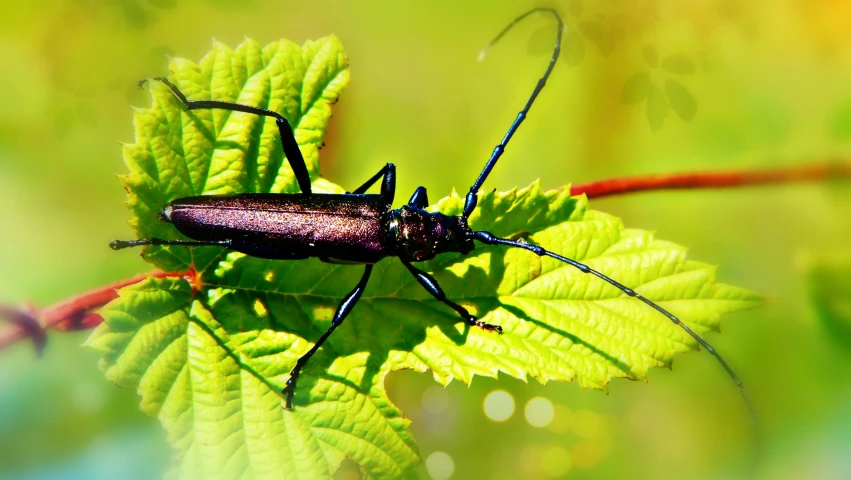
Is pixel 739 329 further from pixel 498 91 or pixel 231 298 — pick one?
pixel 231 298

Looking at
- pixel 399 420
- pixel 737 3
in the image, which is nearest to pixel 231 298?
pixel 399 420

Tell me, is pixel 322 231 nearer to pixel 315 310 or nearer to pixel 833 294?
pixel 315 310

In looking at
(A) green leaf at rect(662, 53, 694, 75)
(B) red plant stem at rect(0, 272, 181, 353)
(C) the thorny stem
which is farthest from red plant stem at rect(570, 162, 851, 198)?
(B) red plant stem at rect(0, 272, 181, 353)

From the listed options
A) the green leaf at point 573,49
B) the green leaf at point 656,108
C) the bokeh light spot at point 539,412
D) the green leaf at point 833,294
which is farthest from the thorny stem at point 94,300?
the bokeh light spot at point 539,412

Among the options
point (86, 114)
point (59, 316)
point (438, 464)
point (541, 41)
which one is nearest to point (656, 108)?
point (541, 41)

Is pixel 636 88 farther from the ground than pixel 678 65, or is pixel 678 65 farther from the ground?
pixel 678 65

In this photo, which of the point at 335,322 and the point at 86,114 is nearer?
the point at 335,322

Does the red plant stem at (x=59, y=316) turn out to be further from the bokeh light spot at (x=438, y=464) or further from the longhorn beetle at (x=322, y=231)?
the bokeh light spot at (x=438, y=464)

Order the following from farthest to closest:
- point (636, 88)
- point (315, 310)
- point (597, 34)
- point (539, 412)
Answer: point (597, 34) < point (636, 88) < point (539, 412) < point (315, 310)
